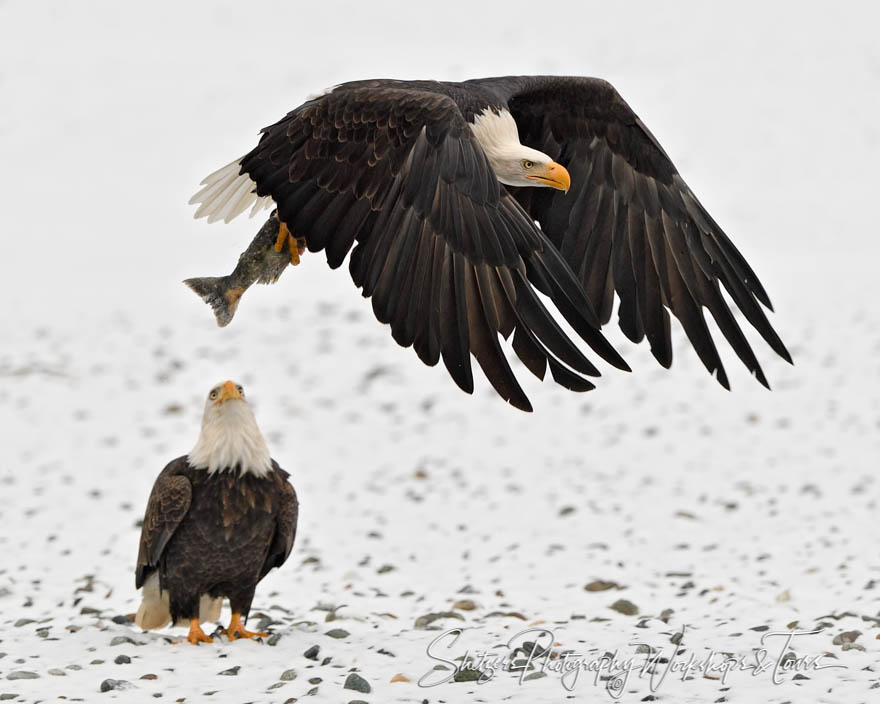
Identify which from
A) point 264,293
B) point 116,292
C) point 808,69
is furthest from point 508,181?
point 808,69

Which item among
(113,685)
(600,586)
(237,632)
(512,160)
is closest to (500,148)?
(512,160)

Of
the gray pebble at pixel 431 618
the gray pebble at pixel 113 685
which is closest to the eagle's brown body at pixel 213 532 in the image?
the gray pebble at pixel 431 618

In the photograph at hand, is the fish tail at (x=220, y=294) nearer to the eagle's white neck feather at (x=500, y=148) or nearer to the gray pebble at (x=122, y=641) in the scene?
the eagle's white neck feather at (x=500, y=148)

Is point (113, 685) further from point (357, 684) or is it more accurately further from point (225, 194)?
point (225, 194)

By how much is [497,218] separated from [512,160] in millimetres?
719

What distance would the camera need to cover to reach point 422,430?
9.56m

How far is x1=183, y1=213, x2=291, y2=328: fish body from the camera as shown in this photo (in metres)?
4.93

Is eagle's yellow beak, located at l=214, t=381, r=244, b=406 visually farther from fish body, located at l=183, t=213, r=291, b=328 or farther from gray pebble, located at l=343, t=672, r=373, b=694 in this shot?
gray pebble, located at l=343, t=672, r=373, b=694

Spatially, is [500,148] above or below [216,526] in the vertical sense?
above

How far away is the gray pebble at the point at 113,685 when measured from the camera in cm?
462

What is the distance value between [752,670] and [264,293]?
8.38 m

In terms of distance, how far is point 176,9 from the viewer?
880 inches

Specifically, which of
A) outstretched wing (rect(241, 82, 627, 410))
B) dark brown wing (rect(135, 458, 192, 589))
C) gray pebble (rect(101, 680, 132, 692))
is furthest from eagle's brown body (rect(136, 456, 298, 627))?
outstretched wing (rect(241, 82, 627, 410))

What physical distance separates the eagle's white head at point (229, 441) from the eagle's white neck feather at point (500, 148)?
4.99ft
